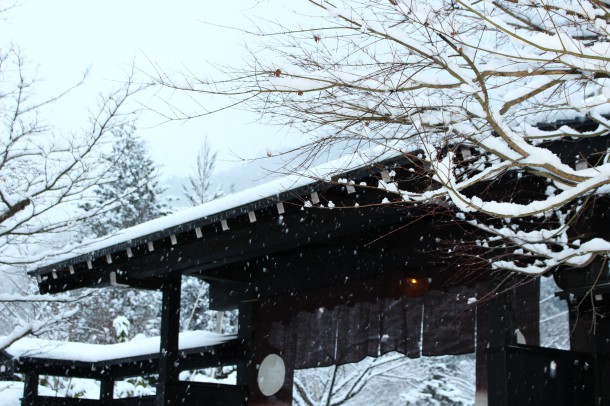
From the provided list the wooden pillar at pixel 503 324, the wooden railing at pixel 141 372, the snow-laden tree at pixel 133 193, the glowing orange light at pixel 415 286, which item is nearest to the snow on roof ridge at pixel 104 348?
the wooden railing at pixel 141 372

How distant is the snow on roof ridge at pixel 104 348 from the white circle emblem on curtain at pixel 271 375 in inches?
21.3

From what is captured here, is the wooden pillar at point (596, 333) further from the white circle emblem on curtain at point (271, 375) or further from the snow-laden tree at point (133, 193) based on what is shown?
the snow-laden tree at point (133, 193)

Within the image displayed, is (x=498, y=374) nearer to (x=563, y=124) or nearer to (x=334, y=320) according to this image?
(x=563, y=124)

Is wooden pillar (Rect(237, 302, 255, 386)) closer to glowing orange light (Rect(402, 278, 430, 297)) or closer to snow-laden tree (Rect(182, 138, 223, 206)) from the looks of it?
glowing orange light (Rect(402, 278, 430, 297))

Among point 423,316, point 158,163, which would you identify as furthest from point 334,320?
point 158,163

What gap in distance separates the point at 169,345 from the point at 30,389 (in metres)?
2.89

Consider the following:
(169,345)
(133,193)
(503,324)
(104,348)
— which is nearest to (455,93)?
(503,324)

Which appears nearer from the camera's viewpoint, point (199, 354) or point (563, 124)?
point (563, 124)

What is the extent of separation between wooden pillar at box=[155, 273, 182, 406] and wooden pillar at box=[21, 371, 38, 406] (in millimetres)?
2667

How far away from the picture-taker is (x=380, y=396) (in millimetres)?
19344

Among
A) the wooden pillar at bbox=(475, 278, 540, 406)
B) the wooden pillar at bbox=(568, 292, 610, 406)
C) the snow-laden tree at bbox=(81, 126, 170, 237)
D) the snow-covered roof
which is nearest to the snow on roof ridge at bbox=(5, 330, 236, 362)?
the snow-covered roof

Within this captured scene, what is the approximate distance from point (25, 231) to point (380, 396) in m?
13.3

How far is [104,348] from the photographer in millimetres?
9695

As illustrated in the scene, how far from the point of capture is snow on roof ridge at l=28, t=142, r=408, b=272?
16.7 feet
